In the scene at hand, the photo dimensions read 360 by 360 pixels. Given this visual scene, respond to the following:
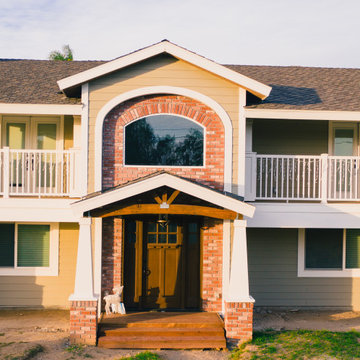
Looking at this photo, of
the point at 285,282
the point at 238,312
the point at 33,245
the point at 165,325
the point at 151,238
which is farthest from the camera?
the point at 285,282

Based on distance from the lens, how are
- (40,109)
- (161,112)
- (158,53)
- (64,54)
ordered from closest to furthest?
→ 1. (158,53)
2. (40,109)
3. (161,112)
4. (64,54)

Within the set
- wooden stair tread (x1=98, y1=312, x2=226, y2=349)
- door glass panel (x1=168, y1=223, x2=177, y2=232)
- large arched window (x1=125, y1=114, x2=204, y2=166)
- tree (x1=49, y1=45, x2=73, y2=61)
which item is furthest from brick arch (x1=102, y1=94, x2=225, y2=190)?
tree (x1=49, y1=45, x2=73, y2=61)

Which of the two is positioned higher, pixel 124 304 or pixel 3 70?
pixel 3 70

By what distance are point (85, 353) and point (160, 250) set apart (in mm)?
3166

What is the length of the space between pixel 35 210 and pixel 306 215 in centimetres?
655

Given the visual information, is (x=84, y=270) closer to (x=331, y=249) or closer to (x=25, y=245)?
(x=25, y=245)

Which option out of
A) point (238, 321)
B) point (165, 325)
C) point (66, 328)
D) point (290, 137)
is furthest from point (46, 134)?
point (238, 321)

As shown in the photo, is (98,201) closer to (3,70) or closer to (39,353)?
(39,353)

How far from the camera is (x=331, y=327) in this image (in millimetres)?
10375

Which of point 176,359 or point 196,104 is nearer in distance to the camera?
point 176,359

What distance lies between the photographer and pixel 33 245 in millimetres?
11828

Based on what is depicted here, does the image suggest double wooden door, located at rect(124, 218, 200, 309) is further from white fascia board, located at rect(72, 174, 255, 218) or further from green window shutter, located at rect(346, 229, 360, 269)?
green window shutter, located at rect(346, 229, 360, 269)

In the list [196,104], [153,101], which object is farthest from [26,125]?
[196,104]

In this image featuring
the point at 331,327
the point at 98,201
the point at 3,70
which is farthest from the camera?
the point at 3,70
